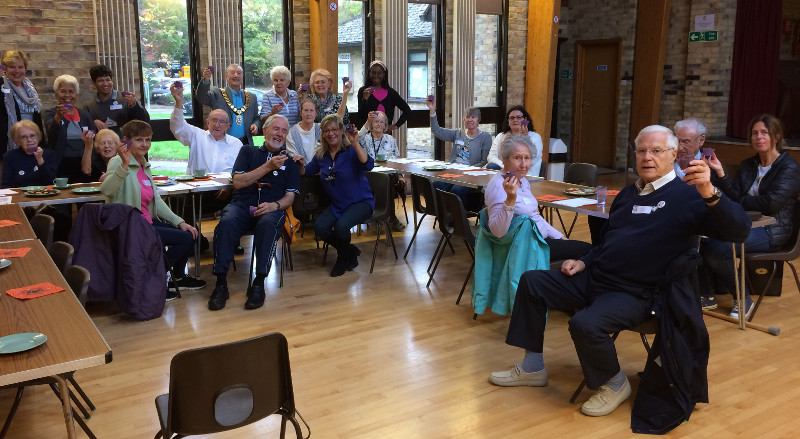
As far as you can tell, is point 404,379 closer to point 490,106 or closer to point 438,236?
point 438,236

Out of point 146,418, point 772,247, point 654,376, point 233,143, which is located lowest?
point 146,418

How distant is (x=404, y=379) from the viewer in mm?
3541

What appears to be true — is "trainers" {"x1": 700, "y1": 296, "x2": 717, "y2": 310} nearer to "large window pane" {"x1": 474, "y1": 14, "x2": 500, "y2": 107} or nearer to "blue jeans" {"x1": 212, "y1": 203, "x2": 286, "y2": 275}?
"blue jeans" {"x1": 212, "y1": 203, "x2": 286, "y2": 275}

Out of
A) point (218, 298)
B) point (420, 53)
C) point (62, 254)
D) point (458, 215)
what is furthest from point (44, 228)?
point (420, 53)

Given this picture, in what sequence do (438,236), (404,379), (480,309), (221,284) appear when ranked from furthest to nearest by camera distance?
(438,236), (221,284), (480,309), (404,379)

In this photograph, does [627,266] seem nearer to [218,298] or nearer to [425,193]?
[425,193]

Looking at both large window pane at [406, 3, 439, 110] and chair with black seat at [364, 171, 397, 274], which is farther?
large window pane at [406, 3, 439, 110]

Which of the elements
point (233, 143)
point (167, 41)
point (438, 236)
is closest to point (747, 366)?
point (438, 236)

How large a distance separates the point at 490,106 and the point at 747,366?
6.62m

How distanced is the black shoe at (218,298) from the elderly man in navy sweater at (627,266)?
2.20 metres

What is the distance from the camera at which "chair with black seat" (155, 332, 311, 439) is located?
2.04 metres

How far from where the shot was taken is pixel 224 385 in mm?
2105

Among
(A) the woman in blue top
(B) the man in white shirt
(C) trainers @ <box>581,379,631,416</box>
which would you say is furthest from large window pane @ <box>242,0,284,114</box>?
(C) trainers @ <box>581,379,631,416</box>

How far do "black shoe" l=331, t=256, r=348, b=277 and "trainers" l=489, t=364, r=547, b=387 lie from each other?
2.24 metres
